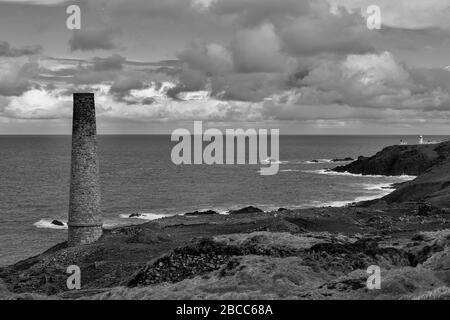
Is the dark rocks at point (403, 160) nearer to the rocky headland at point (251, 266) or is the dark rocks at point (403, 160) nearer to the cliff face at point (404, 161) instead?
the cliff face at point (404, 161)

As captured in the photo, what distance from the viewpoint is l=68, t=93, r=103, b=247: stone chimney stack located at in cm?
4034

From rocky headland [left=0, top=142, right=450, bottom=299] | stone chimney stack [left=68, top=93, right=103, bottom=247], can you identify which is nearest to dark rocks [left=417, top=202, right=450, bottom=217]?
rocky headland [left=0, top=142, right=450, bottom=299]

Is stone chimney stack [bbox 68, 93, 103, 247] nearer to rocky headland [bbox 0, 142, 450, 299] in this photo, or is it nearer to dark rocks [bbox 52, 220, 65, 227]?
rocky headland [bbox 0, 142, 450, 299]

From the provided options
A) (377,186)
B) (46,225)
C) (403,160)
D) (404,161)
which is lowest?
(46,225)

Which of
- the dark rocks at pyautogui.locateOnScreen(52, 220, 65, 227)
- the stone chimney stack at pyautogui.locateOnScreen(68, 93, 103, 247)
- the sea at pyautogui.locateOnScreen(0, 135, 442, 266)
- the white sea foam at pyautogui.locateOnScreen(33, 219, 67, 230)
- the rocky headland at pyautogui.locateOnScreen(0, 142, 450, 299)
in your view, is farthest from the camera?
the dark rocks at pyautogui.locateOnScreen(52, 220, 65, 227)

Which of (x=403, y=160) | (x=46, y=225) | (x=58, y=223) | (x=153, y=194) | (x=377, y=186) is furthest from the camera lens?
(x=403, y=160)

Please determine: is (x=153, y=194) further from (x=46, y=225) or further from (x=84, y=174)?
(x=84, y=174)

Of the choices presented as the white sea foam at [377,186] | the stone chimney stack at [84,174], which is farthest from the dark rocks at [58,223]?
the white sea foam at [377,186]

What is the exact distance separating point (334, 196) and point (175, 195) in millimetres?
27672

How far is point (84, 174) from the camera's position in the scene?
40.7 meters

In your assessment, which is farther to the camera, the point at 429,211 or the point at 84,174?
the point at 429,211

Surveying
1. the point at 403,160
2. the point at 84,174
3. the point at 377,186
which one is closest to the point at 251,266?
the point at 84,174
